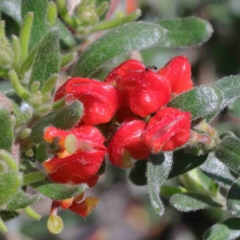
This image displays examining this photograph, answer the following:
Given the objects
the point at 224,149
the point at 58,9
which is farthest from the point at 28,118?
the point at 58,9

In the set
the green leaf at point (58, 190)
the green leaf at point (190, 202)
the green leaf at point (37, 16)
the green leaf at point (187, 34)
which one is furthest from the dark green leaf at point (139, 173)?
the green leaf at point (187, 34)

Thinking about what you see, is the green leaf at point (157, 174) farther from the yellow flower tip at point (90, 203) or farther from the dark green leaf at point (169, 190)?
the dark green leaf at point (169, 190)

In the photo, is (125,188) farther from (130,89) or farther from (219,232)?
(130,89)

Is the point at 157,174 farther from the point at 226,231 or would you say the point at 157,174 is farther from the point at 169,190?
the point at 169,190

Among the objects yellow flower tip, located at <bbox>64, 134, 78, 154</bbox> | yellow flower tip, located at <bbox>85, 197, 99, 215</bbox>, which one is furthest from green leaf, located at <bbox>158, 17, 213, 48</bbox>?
yellow flower tip, located at <bbox>64, 134, 78, 154</bbox>

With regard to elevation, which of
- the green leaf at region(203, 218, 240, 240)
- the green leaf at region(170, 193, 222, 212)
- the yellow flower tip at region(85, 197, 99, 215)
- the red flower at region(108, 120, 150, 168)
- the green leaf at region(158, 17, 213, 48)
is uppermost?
the red flower at region(108, 120, 150, 168)

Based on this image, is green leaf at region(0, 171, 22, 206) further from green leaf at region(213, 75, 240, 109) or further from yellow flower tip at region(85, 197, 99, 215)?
green leaf at region(213, 75, 240, 109)
